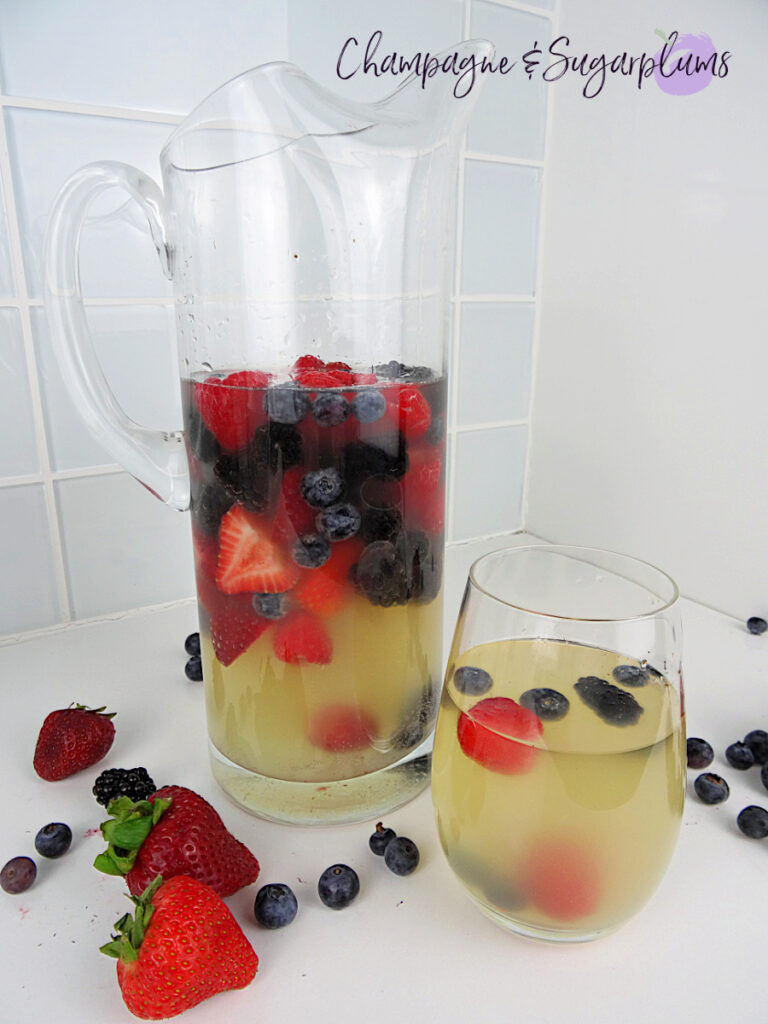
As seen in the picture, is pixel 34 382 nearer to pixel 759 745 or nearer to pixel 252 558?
pixel 252 558

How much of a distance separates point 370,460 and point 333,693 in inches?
6.6

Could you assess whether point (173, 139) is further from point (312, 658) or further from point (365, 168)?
point (312, 658)

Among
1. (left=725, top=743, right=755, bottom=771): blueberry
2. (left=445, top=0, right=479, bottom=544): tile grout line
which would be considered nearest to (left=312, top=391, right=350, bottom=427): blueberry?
(left=725, top=743, right=755, bottom=771): blueberry

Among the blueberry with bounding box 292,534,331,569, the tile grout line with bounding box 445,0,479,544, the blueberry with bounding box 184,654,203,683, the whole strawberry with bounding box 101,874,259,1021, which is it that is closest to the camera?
the whole strawberry with bounding box 101,874,259,1021

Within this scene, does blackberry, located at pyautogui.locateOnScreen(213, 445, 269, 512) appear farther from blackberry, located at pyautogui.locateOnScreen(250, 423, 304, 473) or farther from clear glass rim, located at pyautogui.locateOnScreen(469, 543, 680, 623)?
clear glass rim, located at pyautogui.locateOnScreen(469, 543, 680, 623)

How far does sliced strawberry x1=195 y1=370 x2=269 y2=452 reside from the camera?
0.49 m

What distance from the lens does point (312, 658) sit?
0.52 meters

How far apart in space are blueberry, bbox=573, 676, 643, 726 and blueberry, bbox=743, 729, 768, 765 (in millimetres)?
299

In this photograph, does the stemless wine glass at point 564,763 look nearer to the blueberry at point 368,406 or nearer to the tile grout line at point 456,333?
the blueberry at point 368,406

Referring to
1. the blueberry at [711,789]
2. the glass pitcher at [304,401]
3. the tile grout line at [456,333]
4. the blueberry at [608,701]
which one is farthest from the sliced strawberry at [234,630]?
the tile grout line at [456,333]

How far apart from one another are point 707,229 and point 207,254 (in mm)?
664

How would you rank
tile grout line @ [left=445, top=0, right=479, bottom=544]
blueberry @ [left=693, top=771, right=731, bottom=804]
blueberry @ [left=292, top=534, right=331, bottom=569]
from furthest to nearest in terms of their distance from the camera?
tile grout line @ [left=445, top=0, right=479, bottom=544]
blueberry @ [left=693, top=771, right=731, bottom=804]
blueberry @ [left=292, top=534, right=331, bottom=569]

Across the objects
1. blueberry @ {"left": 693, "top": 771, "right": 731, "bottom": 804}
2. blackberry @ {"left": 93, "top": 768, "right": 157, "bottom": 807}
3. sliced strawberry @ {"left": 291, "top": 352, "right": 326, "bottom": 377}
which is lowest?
blueberry @ {"left": 693, "top": 771, "right": 731, "bottom": 804}

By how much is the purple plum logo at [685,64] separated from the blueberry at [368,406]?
0.68 metres
